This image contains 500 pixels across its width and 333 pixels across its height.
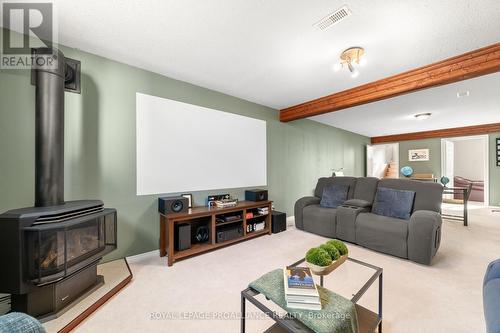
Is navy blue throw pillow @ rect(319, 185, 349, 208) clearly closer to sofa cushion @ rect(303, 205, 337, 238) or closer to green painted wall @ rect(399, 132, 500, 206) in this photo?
sofa cushion @ rect(303, 205, 337, 238)

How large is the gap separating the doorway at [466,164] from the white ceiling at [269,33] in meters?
5.74

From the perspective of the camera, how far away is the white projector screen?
2.48 m

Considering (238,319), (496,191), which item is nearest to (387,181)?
(238,319)

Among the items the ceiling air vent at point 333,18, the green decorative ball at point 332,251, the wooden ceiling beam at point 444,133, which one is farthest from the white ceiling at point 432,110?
the green decorative ball at point 332,251

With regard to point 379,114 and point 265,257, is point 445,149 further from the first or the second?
point 265,257

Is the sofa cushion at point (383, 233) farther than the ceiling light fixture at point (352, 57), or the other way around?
the sofa cushion at point (383, 233)

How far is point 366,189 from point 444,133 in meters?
4.80

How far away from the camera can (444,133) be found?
5.80 metres

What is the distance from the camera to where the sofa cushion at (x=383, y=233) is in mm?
2371

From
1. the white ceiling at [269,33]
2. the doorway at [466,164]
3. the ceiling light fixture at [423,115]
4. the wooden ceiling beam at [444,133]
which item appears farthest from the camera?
the doorway at [466,164]

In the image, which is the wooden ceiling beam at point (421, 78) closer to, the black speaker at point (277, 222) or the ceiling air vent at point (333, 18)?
the ceiling air vent at point (333, 18)

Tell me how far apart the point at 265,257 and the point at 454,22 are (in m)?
2.90

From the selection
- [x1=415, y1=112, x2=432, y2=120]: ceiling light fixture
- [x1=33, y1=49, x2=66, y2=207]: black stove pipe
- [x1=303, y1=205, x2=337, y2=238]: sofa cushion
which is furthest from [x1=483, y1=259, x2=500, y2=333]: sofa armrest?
[x1=415, y1=112, x2=432, y2=120]: ceiling light fixture

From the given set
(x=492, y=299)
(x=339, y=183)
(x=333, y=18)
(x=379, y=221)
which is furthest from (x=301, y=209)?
(x=333, y=18)
